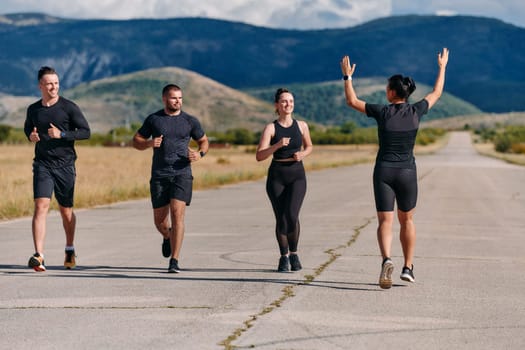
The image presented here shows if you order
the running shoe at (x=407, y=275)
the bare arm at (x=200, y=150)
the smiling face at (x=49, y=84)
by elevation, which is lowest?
the running shoe at (x=407, y=275)

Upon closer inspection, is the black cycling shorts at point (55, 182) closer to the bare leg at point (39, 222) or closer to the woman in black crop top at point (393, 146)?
the bare leg at point (39, 222)

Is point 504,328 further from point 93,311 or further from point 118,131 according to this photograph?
point 118,131

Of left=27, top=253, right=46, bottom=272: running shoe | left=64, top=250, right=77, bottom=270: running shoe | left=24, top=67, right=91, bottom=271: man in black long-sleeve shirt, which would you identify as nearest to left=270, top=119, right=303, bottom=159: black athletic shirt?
left=24, top=67, right=91, bottom=271: man in black long-sleeve shirt

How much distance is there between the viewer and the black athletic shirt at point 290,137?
37.3ft

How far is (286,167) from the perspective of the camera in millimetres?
11539

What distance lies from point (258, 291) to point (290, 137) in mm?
1966

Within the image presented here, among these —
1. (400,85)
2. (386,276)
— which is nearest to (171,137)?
(400,85)

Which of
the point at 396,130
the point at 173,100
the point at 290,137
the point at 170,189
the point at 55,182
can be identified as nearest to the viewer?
the point at 396,130

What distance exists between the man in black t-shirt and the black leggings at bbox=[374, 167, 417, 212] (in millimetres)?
1938

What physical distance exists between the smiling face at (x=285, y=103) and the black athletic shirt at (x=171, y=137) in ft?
2.81

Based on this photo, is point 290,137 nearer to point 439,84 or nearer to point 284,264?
point 284,264

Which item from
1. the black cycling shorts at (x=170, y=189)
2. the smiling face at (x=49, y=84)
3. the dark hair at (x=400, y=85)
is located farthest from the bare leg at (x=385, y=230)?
the smiling face at (x=49, y=84)

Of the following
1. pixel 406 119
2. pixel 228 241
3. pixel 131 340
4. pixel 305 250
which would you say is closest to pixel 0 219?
pixel 228 241

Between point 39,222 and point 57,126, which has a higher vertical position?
point 57,126
